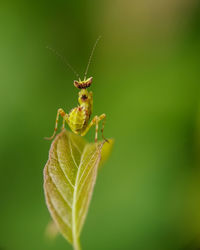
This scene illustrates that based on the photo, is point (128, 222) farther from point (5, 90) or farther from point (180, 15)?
point (180, 15)

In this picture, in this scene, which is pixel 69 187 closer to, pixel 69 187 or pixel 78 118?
pixel 69 187

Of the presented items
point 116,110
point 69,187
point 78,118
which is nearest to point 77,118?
point 78,118

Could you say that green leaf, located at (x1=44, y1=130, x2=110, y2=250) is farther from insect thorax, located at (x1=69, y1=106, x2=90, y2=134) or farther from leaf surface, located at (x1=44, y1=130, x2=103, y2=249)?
insect thorax, located at (x1=69, y1=106, x2=90, y2=134)

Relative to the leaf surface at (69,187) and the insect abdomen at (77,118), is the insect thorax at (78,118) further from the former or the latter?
the leaf surface at (69,187)

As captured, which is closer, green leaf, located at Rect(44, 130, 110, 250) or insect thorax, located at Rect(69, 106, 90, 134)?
green leaf, located at Rect(44, 130, 110, 250)

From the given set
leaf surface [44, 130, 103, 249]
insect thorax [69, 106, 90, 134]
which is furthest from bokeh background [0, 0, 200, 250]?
leaf surface [44, 130, 103, 249]

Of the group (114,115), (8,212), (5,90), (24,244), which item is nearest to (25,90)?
A: (5,90)

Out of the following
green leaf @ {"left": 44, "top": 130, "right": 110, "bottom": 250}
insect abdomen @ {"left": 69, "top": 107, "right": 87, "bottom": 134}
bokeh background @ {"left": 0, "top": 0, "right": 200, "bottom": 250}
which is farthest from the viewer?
bokeh background @ {"left": 0, "top": 0, "right": 200, "bottom": 250}
